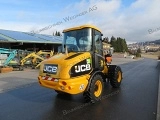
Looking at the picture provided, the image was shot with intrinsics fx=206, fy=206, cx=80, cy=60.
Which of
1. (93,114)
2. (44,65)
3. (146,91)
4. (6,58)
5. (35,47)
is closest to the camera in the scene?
(93,114)

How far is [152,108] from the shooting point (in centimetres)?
667

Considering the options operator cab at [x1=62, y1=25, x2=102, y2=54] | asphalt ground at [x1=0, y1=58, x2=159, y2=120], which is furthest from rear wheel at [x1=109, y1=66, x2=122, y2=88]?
operator cab at [x1=62, y1=25, x2=102, y2=54]

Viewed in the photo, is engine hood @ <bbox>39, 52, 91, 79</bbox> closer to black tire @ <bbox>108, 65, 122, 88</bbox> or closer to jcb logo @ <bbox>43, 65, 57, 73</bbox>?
jcb logo @ <bbox>43, 65, 57, 73</bbox>

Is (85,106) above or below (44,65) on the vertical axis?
below

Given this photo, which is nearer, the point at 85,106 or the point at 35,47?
the point at 85,106

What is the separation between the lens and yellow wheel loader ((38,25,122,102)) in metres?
6.59

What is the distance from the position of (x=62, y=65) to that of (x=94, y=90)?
1.64 meters

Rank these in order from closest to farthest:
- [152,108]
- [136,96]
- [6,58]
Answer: [152,108]
[136,96]
[6,58]

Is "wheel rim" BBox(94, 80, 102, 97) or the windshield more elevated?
the windshield

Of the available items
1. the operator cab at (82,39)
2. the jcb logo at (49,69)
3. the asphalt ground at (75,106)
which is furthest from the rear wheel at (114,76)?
the jcb logo at (49,69)

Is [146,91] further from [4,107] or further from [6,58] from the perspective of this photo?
[6,58]

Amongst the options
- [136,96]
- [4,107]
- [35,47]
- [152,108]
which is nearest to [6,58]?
[35,47]

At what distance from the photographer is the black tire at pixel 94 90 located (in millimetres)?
Result: 7105

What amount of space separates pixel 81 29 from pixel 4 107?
12.5ft
